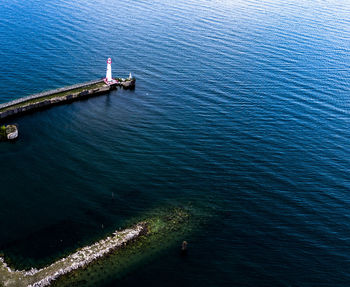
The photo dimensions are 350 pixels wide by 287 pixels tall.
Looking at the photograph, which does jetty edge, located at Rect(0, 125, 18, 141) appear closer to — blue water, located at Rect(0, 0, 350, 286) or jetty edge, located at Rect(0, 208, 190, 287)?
blue water, located at Rect(0, 0, 350, 286)

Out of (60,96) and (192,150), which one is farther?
(60,96)

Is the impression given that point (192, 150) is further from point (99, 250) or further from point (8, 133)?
point (8, 133)

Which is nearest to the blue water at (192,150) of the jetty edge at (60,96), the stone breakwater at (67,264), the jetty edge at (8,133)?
the jetty edge at (8,133)

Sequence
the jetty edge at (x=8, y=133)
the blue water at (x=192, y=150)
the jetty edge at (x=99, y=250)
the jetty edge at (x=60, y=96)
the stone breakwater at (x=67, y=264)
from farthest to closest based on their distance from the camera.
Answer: the jetty edge at (x=60, y=96) → the jetty edge at (x=8, y=133) → the blue water at (x=192, y=150) → the jetty edge at (x=99, y=250) → the stone breakwater at (x=67, y=264)

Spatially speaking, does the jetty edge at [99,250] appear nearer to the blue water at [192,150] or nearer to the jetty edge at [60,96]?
the blue water at [192,150]

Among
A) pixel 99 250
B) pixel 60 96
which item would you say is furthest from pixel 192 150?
pixel 60 96

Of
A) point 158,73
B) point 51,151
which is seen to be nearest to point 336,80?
point 158,73
